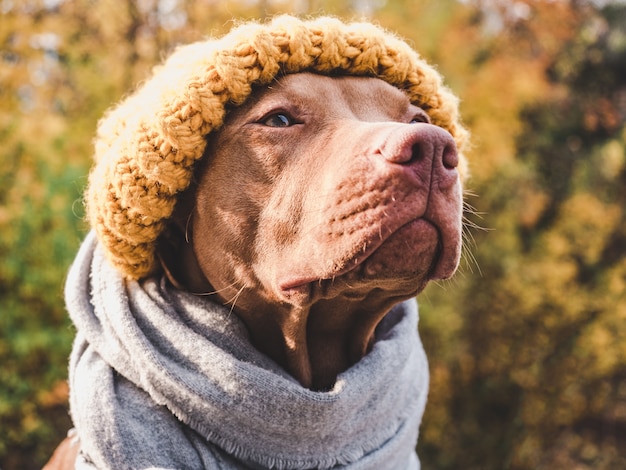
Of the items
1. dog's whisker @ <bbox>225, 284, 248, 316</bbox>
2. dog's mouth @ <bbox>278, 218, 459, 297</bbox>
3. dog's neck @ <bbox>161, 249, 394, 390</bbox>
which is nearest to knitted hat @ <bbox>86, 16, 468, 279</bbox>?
dog's neck @ <bbox>161, 249, 394, 390</bbox>

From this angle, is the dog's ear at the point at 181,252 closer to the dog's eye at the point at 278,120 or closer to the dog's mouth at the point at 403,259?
the dog's eye at the point at 278,120

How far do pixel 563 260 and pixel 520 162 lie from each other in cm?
229

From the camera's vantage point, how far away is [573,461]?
8.55 metres

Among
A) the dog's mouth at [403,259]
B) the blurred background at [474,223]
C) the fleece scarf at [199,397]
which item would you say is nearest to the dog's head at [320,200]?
the dog's mouth at [403,259]

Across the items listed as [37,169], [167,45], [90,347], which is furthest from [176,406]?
[167,45]

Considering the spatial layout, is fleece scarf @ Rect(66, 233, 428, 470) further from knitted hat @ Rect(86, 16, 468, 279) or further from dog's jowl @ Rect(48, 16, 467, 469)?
knitted hat @ Rect(86, 16, 468, 279)

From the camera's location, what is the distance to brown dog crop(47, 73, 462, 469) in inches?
63.7

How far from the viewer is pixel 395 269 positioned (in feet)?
5.41

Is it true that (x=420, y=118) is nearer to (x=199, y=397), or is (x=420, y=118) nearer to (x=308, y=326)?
(x=308, y=326)

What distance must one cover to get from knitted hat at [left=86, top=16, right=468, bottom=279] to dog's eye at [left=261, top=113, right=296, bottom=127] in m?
0.11

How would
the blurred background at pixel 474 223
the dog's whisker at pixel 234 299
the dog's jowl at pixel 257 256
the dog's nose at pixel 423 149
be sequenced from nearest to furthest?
the dog's nose at pixel 423 149 < the dog's jowl at pixel 257 256 < the dog's whisker at pixel 234 299 < the blurred background at pixel 474 223

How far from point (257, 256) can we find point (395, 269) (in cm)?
49

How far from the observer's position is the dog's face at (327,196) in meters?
1.61

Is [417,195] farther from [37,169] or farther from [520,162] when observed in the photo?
[520,162]
